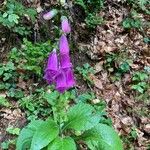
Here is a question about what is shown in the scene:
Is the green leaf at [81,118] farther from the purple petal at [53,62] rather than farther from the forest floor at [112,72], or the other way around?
the forest floor at [112,72]

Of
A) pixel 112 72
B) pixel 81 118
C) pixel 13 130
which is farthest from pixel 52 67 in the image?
pixel 112 72

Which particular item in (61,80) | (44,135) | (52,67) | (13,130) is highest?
(52,67)

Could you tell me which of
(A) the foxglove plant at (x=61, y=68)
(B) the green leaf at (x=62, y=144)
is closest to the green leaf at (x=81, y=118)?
(B) the green leaf at (x=62, y=144)

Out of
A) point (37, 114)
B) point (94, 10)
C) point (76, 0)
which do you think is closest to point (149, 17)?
point (94, 10)

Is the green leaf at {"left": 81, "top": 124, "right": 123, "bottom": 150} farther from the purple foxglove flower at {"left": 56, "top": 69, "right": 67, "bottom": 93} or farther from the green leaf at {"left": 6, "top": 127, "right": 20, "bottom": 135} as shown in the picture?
the green leaf at {"left": 6, "top": 127, "right": 20, "bottom": 135}

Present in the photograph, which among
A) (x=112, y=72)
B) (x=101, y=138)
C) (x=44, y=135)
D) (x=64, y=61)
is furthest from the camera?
(x=112, y=72)

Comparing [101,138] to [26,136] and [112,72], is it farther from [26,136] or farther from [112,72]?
[112,72]

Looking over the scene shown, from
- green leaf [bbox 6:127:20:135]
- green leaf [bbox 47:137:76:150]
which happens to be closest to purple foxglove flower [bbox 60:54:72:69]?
green leaf [bbox 47:137:76:150]
